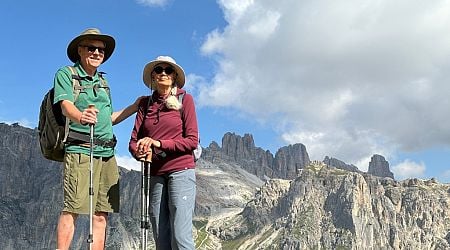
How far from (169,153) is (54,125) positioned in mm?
1851

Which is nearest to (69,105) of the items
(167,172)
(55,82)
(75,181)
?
(55,82)

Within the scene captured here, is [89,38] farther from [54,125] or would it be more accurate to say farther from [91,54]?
[54,125]

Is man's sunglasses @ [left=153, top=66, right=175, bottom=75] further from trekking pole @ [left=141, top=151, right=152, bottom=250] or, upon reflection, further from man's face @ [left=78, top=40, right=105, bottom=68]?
trekking pole @ [left=141, top=151, right=152, bottom=250]

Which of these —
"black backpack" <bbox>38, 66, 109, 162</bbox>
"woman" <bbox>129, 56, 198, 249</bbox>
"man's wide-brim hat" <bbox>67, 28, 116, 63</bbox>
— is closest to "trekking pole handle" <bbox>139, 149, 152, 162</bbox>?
"woman" <bbox>129, 56, 198, 249</bbox>

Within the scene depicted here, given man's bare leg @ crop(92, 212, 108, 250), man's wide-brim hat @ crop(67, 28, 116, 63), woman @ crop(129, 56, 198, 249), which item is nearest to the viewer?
woman @ crop(129, 56, 198, 249)

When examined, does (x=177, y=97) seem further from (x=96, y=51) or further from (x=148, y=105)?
(x=96, y=51)

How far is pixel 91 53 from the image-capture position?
9242 millimetres

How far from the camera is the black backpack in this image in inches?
340

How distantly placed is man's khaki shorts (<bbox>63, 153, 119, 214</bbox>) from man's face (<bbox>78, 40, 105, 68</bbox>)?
1.57 m

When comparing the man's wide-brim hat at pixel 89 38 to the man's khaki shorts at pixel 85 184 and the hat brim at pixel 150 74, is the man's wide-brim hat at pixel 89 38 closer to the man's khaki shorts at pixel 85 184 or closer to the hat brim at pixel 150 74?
the hat brim at pixel 150 74

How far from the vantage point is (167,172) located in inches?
353

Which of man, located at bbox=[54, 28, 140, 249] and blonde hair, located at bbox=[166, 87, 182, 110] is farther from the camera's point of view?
blonde hair, located at bbox=[166, 87, 182, 110]

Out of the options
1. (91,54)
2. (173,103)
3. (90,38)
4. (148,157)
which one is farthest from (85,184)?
(90,38)

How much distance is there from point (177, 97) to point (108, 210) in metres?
2.17
